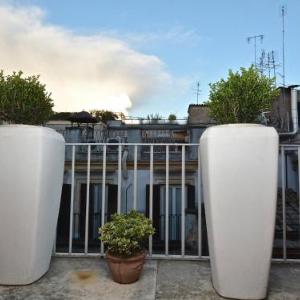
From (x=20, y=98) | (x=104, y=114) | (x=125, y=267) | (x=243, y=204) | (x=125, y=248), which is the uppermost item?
(x=104, y=114)

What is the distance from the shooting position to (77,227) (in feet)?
32.1

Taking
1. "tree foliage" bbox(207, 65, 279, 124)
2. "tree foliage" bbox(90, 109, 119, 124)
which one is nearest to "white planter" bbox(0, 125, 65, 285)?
"tree foliage" bbox(207, 65, 279, 124)

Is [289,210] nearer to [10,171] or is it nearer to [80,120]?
[10,171]

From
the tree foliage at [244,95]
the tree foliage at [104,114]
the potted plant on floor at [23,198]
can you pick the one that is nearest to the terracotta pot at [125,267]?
the potted plant on floor at [23,198]

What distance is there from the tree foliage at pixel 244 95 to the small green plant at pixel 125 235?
82cm

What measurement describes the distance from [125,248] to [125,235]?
74 mm

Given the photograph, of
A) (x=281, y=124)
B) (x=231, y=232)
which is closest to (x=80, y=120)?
(x=281, y=124)

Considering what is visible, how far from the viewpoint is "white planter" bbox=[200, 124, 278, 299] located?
1.91m

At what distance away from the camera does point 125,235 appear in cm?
210

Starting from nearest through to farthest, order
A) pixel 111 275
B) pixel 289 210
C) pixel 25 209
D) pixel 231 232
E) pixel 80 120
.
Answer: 1. pixel 231 232
2. pixel 25 209
3. pixel 111 275
4. pixel 289 210
5. pixel 80 120

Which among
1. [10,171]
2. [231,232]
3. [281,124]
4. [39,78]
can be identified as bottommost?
[231,232]

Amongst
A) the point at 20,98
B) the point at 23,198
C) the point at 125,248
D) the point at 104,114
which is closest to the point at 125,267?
the point at 125,248

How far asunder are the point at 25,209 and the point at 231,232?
1163 millimetres

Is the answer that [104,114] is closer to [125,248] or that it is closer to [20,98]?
[20,98]
